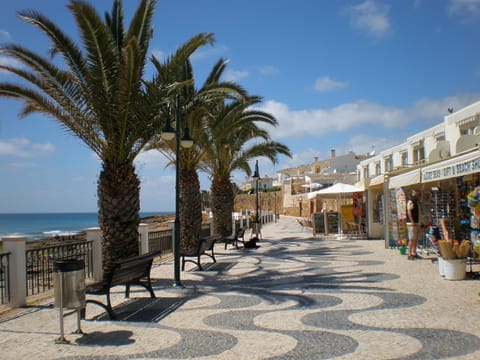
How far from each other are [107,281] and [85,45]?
203 inches

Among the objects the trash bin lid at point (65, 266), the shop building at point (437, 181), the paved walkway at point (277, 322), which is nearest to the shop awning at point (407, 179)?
the shop building at point (437, 181)

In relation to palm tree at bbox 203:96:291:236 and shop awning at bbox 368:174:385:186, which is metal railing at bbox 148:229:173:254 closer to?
palm tree at bbox 203:96:291:236

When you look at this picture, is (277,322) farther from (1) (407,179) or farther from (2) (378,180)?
(2) (378,180)

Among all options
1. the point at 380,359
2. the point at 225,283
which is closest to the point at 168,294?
the point at 225,283

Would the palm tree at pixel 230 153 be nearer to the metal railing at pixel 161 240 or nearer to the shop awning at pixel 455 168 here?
the metal railing at pixel 161 240

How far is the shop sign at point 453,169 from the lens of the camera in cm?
856

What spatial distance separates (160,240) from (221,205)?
5.65 m

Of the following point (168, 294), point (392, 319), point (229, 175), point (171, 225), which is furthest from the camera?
point (229, 175)

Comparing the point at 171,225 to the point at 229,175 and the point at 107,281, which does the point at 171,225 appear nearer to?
the point at 229,175

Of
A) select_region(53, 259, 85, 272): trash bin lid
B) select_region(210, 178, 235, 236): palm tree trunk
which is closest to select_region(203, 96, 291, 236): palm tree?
select_region(210, 178, 235, 236): palm tree trunk

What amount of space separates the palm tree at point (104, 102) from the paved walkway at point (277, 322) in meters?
1.75

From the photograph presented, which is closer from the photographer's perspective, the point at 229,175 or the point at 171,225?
the point at 171,225

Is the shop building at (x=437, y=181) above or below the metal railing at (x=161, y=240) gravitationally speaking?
above

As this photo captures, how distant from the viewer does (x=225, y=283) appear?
9.95m
